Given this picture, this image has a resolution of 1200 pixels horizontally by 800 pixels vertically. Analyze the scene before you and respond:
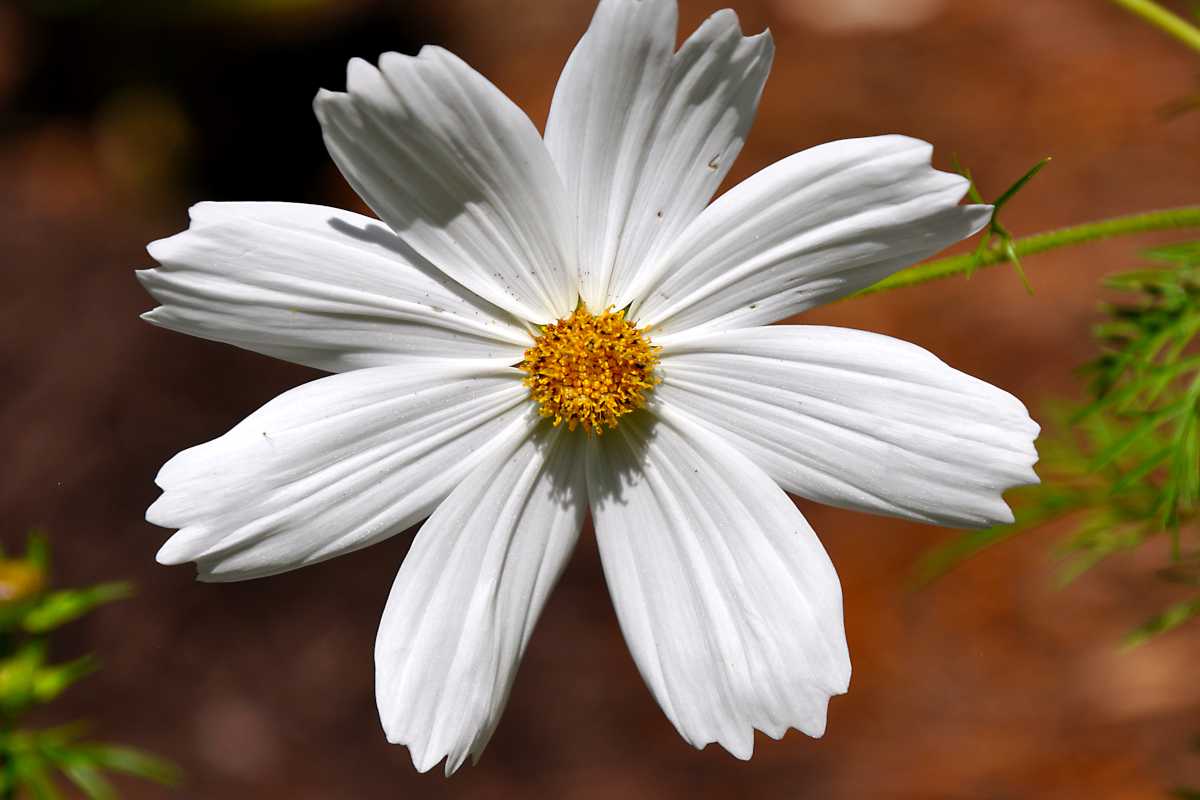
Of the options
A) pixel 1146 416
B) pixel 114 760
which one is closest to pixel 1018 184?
pixel 1146 416

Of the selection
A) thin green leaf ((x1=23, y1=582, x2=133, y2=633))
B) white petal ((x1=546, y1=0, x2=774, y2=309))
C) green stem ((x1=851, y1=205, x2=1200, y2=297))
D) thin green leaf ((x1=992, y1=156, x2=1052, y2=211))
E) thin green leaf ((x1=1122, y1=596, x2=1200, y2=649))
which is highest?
white petal ((x1=546, y1=0, x2=774, y2=309))

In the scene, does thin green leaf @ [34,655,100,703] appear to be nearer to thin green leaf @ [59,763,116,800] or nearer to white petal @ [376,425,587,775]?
thin green leaf @ [59,763,116,800]

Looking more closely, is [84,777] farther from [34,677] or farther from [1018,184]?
[1018,184]

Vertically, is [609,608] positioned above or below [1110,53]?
below

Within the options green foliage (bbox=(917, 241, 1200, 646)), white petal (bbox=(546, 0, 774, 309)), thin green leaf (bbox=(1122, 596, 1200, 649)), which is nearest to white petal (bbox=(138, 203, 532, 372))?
white petal (bbox=(546, 0, 774, 309))

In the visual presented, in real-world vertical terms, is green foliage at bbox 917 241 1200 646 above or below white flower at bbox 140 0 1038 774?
below

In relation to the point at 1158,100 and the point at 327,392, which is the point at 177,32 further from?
the point at 327,392

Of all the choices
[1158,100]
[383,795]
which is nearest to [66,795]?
[383,795]
